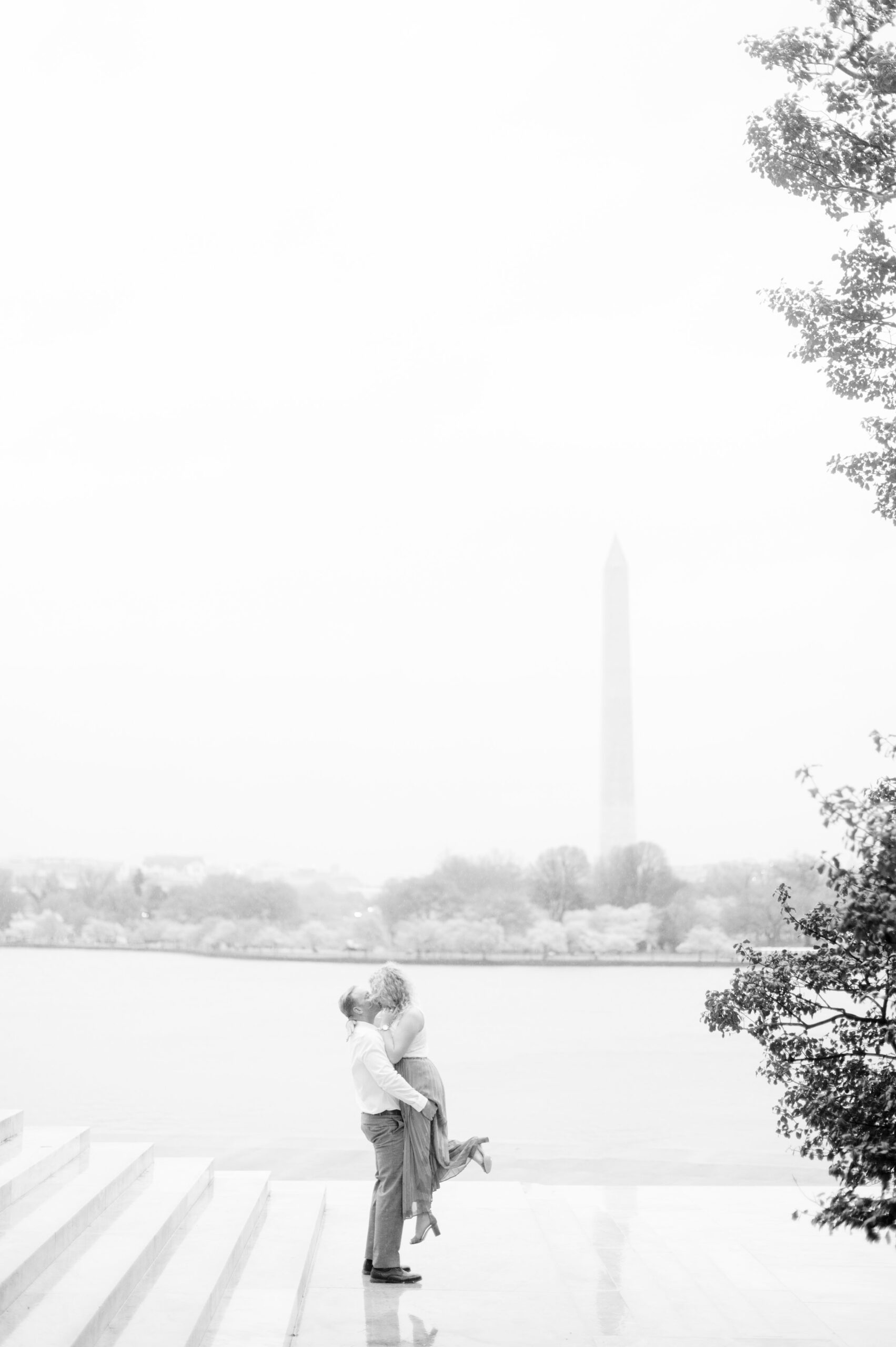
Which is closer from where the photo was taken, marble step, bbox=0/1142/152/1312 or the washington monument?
marble step, bbox=0/1142/152/1312

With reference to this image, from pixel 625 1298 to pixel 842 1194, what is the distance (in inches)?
140

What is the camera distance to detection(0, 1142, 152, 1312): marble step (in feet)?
22.9

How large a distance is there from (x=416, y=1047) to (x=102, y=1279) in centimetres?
205

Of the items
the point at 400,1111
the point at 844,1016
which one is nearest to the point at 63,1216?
the point at 400,1111

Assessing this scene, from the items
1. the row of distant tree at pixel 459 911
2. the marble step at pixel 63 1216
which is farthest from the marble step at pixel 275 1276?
the row of distant tree at pixel 459 911

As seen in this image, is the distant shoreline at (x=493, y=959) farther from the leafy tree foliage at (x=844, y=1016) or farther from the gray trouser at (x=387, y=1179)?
the leafy tree foliage at (x=844, y=1016)

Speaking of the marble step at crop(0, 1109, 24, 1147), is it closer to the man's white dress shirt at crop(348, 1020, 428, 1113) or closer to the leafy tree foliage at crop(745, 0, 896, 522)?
the man's white dress shirt at crop(348, 1020, 428, 1113)

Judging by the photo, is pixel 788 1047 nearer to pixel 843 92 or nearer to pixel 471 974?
pixel 843 92

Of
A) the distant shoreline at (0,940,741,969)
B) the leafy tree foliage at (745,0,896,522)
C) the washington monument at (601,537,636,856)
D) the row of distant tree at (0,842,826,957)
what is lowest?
the distant shoreline at (0,940,741,969)

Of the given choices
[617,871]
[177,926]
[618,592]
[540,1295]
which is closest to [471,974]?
[617,871]

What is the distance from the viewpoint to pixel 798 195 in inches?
319

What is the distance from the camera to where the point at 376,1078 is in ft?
25.1


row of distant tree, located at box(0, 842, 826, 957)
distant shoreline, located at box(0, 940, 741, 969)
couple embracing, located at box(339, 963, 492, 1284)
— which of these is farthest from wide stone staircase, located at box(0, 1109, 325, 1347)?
distant shoreline, located at box(0, 940, 741, 969)

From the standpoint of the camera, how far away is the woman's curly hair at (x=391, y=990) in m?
7.75
